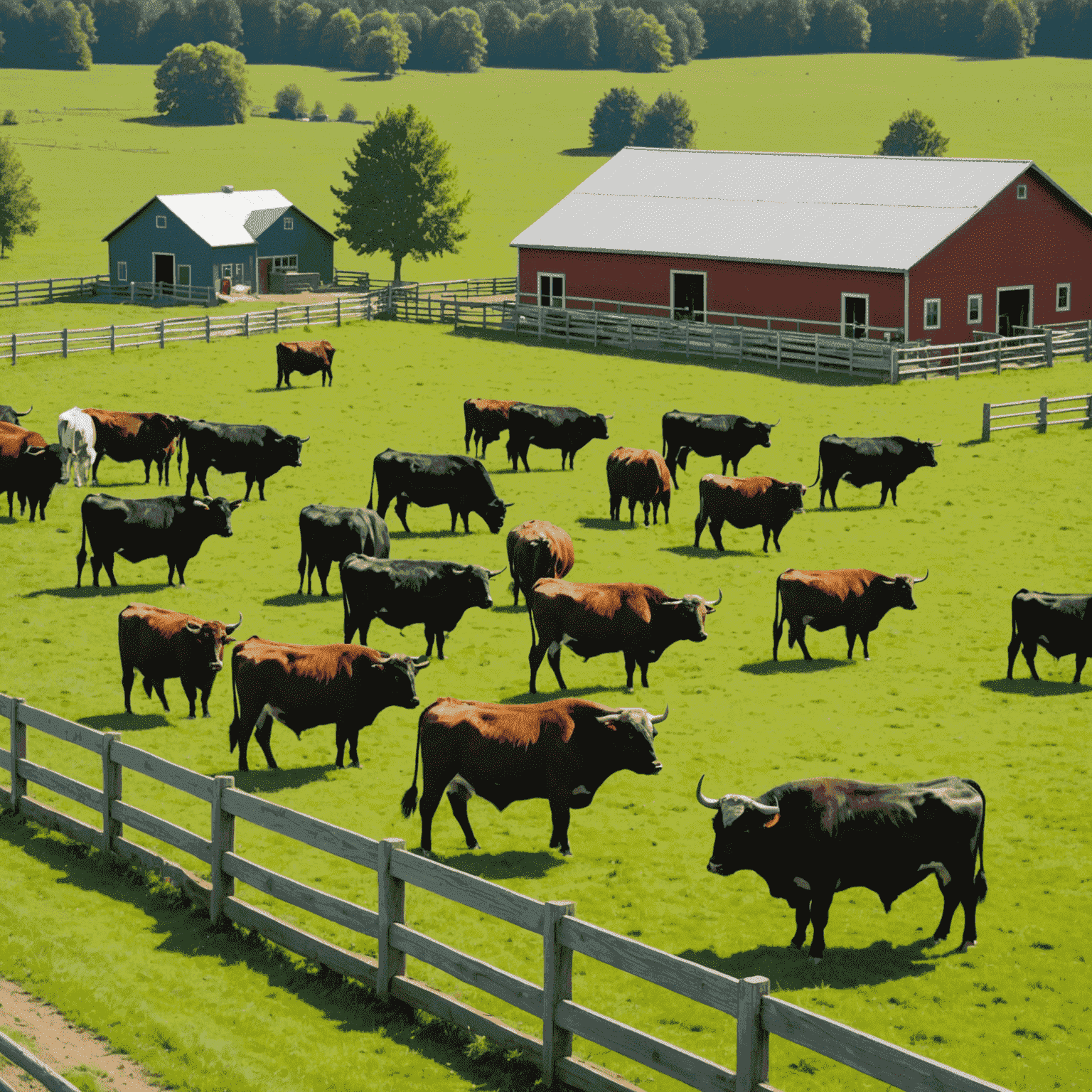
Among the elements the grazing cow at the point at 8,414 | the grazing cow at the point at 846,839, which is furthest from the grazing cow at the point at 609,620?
the grazing cow at the point at 8,414

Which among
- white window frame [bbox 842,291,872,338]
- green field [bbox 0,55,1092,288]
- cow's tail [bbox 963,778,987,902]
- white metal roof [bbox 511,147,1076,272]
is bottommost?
cow's tail [bbox 963,778,987,902]

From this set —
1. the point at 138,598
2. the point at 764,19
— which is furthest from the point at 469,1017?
the point at 764,19

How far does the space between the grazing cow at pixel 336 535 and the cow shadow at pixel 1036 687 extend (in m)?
8.53

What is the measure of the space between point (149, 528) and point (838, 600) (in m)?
9.91

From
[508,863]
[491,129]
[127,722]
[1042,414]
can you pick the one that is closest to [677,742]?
[508,863]

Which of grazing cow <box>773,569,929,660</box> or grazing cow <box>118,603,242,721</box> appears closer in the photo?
grazing cow <box>118,603,242,721</box>

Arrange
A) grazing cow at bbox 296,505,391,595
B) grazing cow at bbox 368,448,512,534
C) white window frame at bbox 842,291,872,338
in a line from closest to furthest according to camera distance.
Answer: grazing cow at bbox 296,505,391,595 < grazing cow at bbox 368,448,512,534 < white window frame at bbox 842,291,872,338

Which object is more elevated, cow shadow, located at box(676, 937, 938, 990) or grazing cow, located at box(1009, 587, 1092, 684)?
grazing cow, located at box(1009, 587, 1092, 684)

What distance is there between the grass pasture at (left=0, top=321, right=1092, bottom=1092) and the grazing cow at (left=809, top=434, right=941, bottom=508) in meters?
0.59

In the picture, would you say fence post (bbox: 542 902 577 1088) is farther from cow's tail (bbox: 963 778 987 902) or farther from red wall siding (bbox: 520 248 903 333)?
red wall siding (bbox: 520 248 903 333)

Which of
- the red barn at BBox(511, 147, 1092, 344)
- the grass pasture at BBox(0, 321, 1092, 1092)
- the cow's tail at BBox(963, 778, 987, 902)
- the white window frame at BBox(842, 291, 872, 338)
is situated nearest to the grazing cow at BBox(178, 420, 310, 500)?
the grass pasture at BBox(0, 321, 1092, 1092)

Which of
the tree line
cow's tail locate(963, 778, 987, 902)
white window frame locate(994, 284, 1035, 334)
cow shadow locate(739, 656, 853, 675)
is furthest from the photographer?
the tree line

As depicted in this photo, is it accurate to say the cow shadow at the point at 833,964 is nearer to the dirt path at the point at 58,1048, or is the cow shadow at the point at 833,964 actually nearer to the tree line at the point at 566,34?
the dirt path at the point at 58,1048

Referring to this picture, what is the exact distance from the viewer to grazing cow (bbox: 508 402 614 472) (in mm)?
31172
